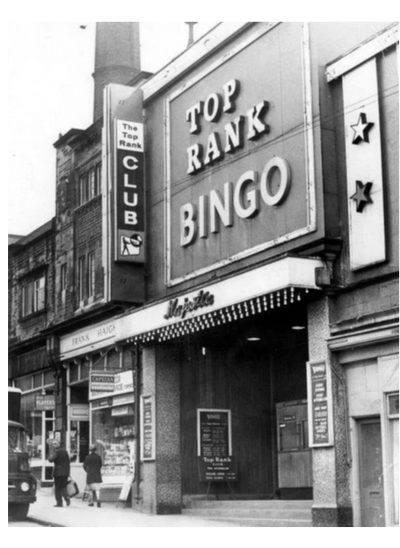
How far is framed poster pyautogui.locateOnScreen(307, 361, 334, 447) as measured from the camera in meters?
17.7

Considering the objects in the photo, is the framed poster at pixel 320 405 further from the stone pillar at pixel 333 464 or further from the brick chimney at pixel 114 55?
the brick chimney at pixel 114 55

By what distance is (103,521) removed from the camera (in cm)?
2092

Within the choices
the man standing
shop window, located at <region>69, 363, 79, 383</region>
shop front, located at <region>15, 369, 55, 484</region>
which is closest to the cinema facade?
the man standing

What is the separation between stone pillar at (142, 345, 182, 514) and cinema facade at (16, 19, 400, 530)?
0.04 m

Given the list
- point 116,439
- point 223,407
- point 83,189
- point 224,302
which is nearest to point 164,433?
point 223,407

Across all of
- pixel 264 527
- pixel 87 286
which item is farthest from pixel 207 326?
pixel 87 286

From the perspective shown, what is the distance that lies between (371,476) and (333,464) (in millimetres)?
699

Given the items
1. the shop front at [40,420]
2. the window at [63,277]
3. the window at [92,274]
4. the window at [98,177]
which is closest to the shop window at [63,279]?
the window at [63,277]

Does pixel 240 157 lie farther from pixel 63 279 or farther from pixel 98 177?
pixel 63 279

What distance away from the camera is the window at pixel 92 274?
94.2ft

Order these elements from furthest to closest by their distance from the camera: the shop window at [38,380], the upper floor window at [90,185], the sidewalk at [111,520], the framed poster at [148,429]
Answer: the shop window at [38,380]
the upper floor window at [90,185]
the framed poster at [148,429]
the sidewalk at [111,520]

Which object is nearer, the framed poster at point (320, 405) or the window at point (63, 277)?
the framed poster at point (320, 405)

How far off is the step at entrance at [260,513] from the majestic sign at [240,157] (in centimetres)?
520

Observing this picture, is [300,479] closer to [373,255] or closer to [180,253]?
[180,253]
